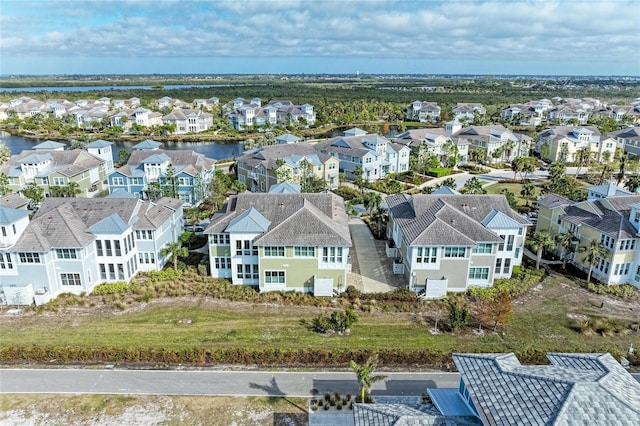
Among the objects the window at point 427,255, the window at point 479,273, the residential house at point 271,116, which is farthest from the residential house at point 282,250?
the residential house at point 271,116

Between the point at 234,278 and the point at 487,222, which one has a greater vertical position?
the point at 487,222

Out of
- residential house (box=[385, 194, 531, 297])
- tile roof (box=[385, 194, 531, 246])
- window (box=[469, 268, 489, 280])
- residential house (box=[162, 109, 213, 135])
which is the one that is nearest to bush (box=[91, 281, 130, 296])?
residential house (box=[385, 194, 531, 297])

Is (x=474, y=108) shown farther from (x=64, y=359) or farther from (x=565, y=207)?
(x=64, y=359)

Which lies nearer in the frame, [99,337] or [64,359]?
[64,359]

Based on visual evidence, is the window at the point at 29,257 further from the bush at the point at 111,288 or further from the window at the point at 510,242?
the window at the point at 510,242

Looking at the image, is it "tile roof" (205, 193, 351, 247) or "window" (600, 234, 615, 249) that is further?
"window" (600, 234, 615, 249)

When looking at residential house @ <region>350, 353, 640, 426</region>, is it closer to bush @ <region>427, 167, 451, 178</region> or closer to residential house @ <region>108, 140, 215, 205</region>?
residential house @ <region>108, 140, 215, 205</region>

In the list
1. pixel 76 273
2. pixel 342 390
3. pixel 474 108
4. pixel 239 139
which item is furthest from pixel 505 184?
pixel 474 108
